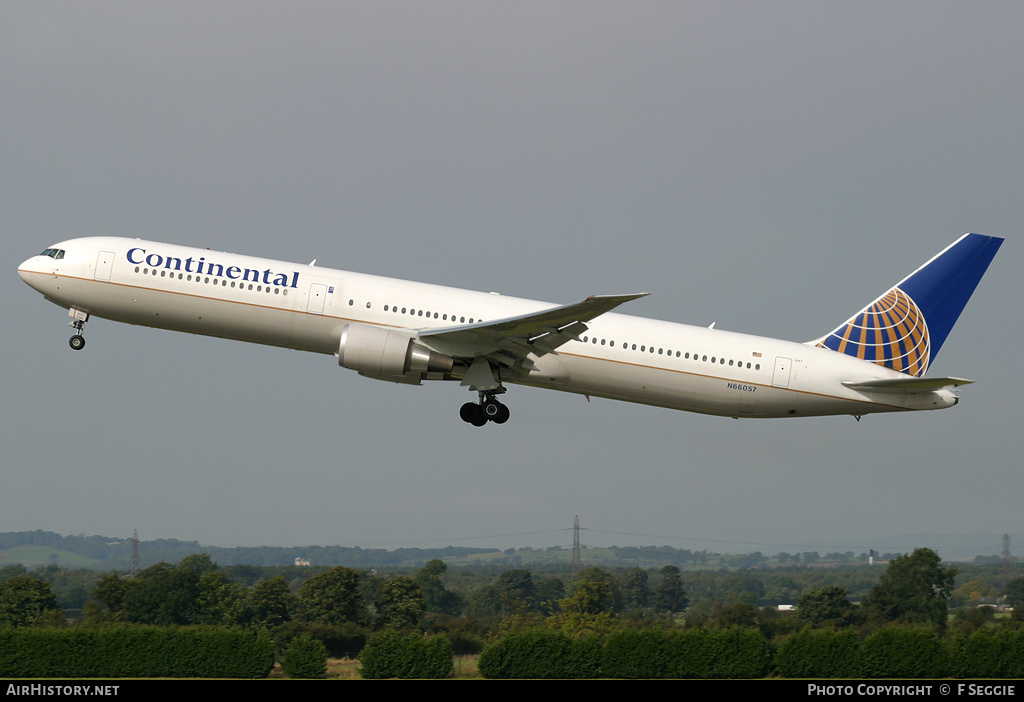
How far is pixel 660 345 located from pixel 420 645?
84.2ft

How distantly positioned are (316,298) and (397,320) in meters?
2.70

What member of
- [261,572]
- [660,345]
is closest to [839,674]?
[660,345]

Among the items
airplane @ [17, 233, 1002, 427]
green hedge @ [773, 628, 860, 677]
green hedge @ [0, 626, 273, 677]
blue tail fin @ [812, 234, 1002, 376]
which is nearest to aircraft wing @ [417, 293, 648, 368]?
airplane @ [17, 233, 1002, 427]

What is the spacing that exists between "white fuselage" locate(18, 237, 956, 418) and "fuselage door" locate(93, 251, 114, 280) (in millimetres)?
47

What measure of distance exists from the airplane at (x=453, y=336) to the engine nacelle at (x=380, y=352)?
0.11 ft

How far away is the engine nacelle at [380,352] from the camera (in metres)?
31.5

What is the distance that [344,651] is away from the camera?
236ft

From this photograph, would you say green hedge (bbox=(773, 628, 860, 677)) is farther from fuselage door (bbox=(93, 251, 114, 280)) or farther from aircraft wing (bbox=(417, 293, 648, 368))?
fuselage door (bbox=(93, 251, 114, 280))

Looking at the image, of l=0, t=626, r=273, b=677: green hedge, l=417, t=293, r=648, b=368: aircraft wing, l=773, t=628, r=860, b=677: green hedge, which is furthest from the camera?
l=773, t=628, r=860, b=677: green hedge

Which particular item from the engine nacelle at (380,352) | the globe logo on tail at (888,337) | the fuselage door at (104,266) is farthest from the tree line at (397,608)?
the fuselage door at (104,266)

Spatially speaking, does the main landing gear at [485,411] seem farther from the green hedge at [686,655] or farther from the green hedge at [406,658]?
the green hedge at [686,655]

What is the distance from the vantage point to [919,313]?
125 feet

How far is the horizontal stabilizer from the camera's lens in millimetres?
32219

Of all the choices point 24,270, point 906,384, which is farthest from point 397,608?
point 906,384
